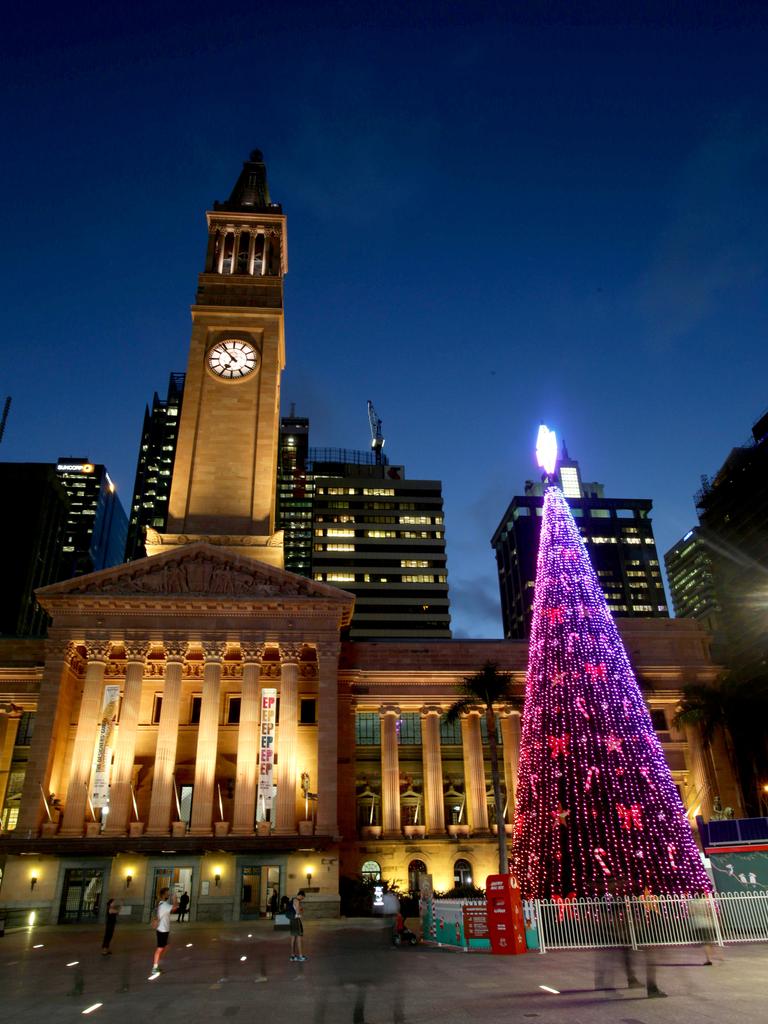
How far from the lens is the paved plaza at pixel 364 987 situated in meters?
15.1

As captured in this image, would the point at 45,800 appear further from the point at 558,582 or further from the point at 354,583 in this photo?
the point at 354,583

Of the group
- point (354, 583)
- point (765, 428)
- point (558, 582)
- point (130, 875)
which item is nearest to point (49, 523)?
point (354, 583)

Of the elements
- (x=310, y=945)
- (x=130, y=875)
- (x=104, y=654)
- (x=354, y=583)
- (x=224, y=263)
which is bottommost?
(x=310, y=945)

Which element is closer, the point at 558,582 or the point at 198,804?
the point at 558,582

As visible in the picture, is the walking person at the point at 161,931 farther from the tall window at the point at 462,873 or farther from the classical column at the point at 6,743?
the classical column at the point at 6,743

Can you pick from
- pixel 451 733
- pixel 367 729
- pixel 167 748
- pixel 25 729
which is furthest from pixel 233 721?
pixel 451 733

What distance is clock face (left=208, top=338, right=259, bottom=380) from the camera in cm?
7025

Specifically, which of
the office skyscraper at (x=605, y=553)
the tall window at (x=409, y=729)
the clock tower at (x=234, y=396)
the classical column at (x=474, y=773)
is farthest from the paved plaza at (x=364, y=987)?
the office skyscraper at (x=605, y=553)

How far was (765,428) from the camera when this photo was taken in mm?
99250

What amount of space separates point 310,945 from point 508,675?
26.4 meters

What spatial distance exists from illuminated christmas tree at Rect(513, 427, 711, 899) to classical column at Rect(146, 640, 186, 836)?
82.8 feet

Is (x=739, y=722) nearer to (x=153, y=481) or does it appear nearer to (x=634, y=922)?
(x=634, y=922)

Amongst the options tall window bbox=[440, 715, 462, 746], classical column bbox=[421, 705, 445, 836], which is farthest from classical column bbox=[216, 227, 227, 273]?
tall window bbox=[440, 715, 462, 746]

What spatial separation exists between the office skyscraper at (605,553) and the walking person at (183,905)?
131 meters
